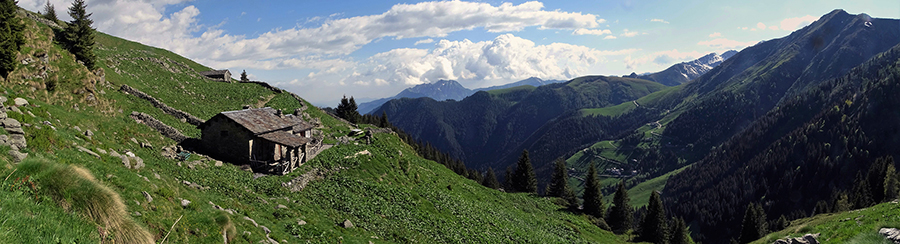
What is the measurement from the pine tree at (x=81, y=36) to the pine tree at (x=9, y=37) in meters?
14.2

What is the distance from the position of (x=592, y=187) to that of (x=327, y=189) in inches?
2491

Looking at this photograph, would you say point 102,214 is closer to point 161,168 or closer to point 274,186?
point 161,168

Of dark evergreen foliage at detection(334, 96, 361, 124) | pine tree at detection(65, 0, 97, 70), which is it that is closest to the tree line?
pine tree at detection(65, 0, 97, 70)

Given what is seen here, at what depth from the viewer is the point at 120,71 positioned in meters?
57.1

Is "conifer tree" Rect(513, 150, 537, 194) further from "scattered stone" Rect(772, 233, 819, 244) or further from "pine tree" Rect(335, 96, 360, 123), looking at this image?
"scattered stone" Rect(772, 233, 819, 244)

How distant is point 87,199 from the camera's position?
9.97 m

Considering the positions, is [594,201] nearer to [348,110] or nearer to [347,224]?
[347,224]

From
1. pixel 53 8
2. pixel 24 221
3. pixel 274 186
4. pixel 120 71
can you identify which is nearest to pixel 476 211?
pixel 274 186

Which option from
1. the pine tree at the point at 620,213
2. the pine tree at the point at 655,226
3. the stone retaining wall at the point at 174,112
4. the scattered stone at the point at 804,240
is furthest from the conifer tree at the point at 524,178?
the stone retaining wall at the point at 174,112

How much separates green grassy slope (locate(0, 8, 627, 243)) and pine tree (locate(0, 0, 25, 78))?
1021 mm

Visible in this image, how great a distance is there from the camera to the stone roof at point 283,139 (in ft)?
113

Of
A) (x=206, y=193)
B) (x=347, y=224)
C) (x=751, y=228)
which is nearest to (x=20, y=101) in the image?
(x=206, y=193)

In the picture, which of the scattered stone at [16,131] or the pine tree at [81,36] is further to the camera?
the pine tree at [81,36]

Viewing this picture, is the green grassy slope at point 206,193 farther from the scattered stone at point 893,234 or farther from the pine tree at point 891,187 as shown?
the pine tree at point 891,187
